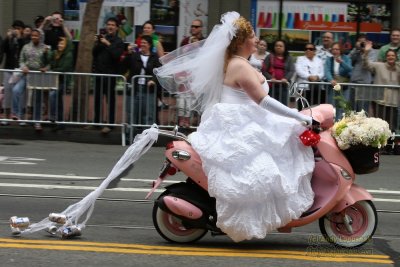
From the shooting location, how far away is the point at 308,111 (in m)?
7.09

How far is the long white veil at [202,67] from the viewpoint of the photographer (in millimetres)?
7062

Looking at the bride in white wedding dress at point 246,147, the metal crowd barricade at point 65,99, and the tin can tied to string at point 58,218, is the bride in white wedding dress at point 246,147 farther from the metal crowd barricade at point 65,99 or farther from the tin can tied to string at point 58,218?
the metal crowd barricade at point 65,99

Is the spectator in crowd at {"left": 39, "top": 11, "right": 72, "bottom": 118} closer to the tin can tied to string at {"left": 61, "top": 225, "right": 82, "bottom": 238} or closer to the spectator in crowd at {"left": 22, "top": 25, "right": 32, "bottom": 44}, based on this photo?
the spectator in crowd at {"left": 22, "top": 25, "right": 32, "bottom": 44}

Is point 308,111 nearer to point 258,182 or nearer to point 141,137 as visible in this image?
point 258,182

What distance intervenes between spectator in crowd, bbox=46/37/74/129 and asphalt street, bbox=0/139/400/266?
283 cm

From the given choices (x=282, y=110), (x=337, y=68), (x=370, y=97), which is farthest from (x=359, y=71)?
(x=282, y=110)

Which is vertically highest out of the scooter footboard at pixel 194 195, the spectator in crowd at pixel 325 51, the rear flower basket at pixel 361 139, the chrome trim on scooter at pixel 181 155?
the spectator in crowd at pixel 325 51

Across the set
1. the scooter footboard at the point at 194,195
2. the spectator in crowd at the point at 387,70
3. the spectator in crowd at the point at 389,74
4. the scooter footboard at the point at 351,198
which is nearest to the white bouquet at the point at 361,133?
the scooter footboard at the point at 351,198

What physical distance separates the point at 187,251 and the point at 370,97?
813 centimetres

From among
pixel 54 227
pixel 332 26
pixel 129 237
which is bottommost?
pixel 129 237

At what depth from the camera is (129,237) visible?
7496 mm

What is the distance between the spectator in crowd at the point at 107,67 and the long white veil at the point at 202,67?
23.5 feet

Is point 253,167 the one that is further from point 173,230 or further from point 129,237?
point 129,237

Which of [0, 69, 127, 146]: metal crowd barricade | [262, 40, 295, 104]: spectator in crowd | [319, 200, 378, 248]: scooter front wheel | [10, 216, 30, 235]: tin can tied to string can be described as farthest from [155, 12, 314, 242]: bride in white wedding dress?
[0, 69, 127, 146]: metal crowd barricade
